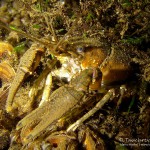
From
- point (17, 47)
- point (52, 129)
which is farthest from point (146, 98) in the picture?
point (17, 47)

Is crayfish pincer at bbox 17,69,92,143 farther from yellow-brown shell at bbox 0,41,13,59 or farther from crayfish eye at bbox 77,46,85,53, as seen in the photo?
yellow-brown shell at bbox 0,41,13,59

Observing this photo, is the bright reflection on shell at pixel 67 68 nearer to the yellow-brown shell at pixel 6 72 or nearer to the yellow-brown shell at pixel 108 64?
the yellow-brown shell at pixel 108 64

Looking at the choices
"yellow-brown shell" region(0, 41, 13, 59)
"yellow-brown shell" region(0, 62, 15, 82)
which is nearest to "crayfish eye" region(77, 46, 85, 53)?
"yellow-brown shell" region(0, 62, 15, 82)

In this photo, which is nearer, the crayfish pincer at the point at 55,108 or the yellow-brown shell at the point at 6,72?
the crayfish pincer at the point at 55,108

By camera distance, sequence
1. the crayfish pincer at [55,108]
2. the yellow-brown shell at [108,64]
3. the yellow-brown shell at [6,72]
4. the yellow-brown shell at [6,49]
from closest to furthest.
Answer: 1. the crayfish pincer at [55,108]
2. the yellow-brown shell at [108,64]
3. the yellow-brown shell at [6,72]
4. the yellow-brown shell at [6,49]

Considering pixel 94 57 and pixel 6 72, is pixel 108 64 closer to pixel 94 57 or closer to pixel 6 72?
pixel 94 57

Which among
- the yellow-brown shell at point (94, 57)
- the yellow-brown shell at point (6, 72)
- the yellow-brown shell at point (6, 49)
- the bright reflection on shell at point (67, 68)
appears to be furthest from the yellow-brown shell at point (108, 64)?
the yellow-brown shell at point (6, 49)

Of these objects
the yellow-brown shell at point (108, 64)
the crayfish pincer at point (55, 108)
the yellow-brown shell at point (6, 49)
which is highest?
the yellow-brown shell at point (6, 49)

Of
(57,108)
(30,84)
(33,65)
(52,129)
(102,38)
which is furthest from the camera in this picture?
(30,84)

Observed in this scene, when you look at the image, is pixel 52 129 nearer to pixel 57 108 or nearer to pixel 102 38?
pixel 57 108

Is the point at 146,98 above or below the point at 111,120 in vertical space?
above
